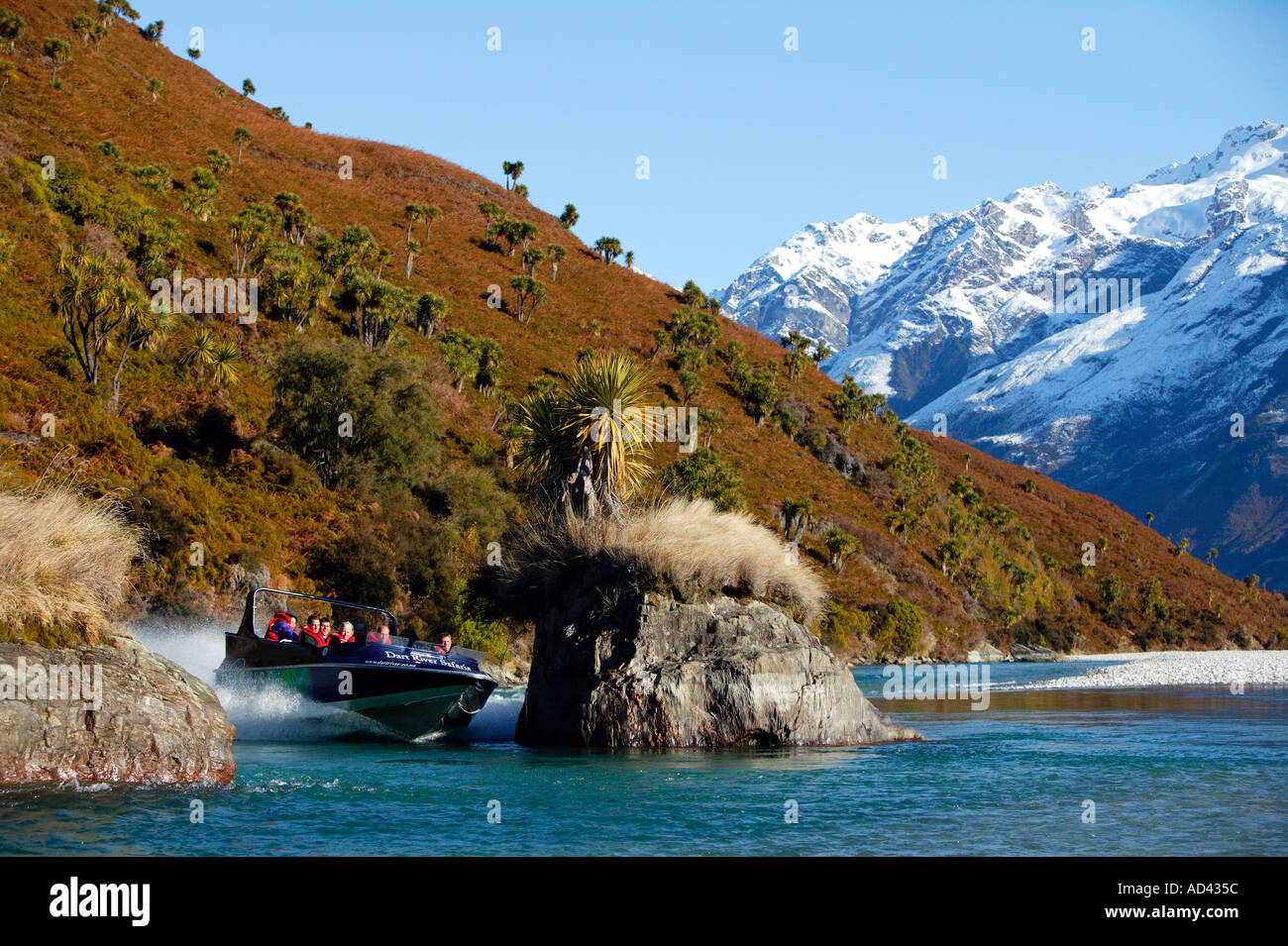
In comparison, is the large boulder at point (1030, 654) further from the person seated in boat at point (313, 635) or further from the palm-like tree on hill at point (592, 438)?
the person seated in boat at point (313, 635)

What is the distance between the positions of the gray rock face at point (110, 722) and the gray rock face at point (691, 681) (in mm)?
8485

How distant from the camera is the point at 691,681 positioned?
21578 millimetres

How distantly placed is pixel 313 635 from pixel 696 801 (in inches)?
499

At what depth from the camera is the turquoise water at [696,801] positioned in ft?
38.9

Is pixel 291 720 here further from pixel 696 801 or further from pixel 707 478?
pixel 707 478

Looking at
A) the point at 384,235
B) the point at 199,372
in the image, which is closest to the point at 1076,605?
the point at 384,235

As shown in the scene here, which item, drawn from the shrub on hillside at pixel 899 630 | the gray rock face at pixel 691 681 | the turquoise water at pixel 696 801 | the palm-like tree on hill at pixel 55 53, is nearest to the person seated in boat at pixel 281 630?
the turquoise water at pixel 696 801

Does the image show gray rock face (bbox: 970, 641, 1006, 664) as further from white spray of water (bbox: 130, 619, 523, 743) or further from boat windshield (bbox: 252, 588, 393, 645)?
white spray of water (bbox: 130, 619, 523, 743)

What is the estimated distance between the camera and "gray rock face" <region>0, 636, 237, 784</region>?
12898mm

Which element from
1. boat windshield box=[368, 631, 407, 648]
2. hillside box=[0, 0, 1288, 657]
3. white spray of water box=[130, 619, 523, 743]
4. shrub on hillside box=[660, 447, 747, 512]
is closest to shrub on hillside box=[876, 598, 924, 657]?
hillside box=[0, 0, 1288, 657]

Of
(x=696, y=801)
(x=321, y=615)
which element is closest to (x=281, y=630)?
(x=321, y=615)

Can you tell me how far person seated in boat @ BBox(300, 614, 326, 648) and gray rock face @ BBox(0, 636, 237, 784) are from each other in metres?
8.52
